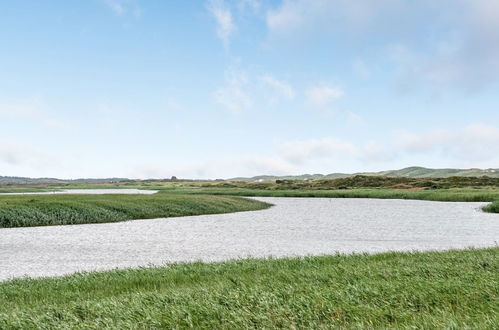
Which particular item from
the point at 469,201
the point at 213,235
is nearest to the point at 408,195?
the point at 469,201

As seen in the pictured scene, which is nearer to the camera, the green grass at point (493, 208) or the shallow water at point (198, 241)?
the shallow water at point (198, 241)

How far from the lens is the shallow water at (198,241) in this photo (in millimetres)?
18867

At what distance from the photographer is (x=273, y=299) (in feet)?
27.6

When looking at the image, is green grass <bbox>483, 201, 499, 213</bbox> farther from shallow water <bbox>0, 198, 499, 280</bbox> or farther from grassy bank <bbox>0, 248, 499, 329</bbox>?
grassy bank <bbox>0, 248, 499, 329</bbox>

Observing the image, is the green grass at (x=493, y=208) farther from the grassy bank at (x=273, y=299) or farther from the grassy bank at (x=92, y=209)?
the grassy bank at (x=273, y=299)

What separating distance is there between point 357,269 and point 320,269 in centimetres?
106

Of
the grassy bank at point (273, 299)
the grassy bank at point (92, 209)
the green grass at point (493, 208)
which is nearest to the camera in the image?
the grassy bank at point (273, 299)

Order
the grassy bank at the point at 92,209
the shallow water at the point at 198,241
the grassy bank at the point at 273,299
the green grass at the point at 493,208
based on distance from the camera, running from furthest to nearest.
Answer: the green grass at the point at 493,208
the grassy bank at the point at 92,209
the shallow water at the point at 198,241
the grassy bank at the point at 273,299

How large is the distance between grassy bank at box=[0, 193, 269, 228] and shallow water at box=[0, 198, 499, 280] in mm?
3534

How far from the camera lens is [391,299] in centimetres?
848

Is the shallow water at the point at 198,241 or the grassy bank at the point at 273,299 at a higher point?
the grassy bank at the point at 273,299

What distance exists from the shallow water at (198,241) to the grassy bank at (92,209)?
3.53 m

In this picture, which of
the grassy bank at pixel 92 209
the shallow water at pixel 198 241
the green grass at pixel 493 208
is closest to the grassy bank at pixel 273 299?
the shallow water at pixel 198 241

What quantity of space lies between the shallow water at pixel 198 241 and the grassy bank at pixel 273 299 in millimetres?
4106
